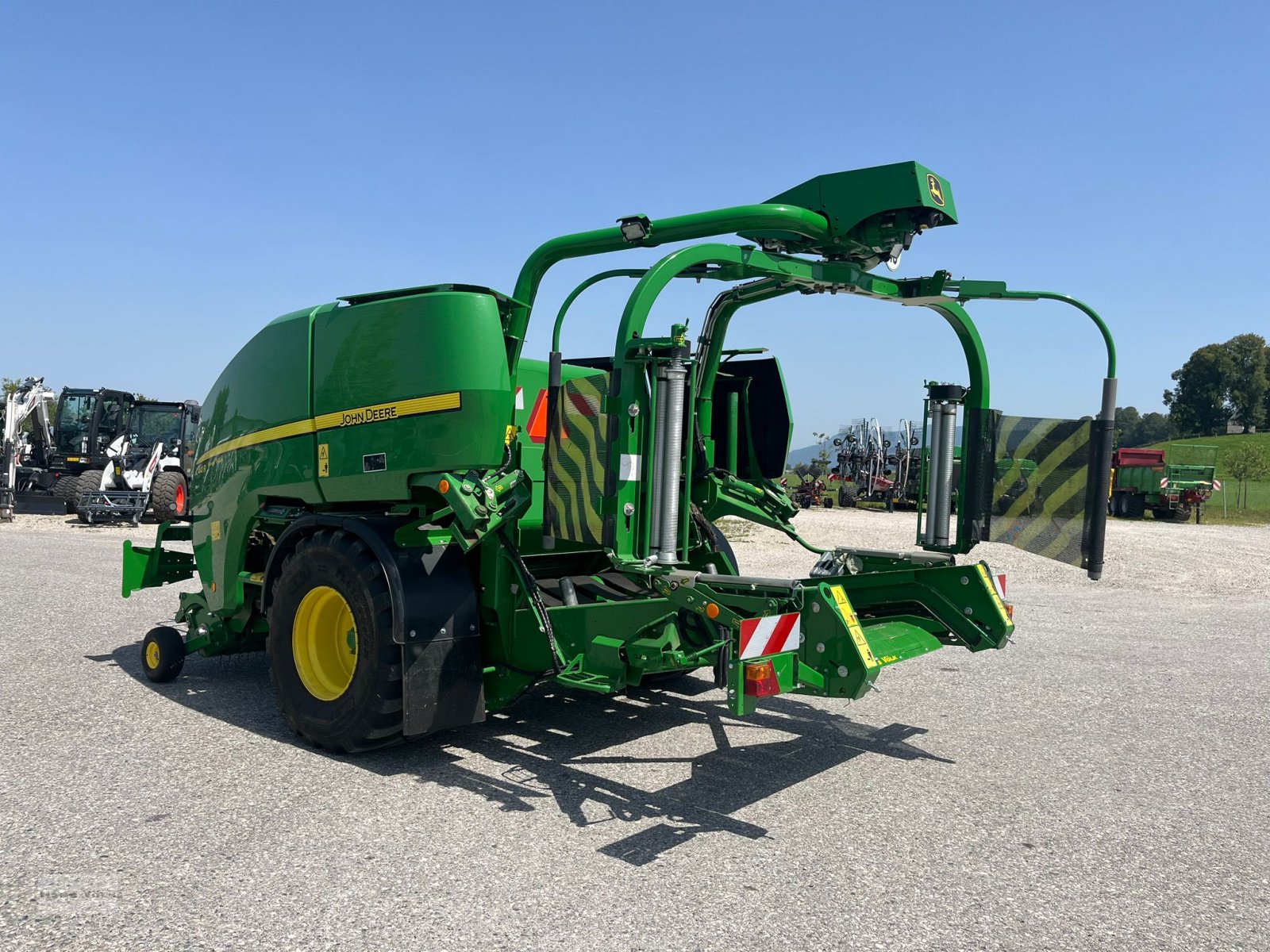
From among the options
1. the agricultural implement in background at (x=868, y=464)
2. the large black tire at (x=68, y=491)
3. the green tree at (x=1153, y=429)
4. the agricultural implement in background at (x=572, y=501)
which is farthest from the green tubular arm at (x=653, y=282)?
the green tree at (x=1153, y=429)

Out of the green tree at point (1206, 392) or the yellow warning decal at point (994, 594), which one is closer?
the yellow warning decal at point (994, 594)

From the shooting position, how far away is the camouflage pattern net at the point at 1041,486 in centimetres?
537

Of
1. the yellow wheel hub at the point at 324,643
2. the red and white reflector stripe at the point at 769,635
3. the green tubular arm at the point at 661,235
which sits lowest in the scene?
the yellow wheel hub at the point at 324,643

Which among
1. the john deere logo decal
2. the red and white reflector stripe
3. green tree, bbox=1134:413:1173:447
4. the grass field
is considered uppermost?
green tree, bbox=1134:413:1173:447

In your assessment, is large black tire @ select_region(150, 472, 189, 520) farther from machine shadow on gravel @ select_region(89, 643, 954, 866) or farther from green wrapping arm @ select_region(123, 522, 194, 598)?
machine shadow on gravel @ select_region(89, 643, 954, 866)

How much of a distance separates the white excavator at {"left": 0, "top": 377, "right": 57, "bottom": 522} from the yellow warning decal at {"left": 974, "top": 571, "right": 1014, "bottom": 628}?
831 inches

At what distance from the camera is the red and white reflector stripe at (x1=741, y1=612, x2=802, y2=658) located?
13.4 ft

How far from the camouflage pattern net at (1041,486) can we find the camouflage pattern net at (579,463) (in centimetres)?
238

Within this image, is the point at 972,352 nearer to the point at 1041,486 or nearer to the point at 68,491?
the point at 1041,486

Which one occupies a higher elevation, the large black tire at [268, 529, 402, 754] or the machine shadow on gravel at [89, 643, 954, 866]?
the large black tire at [268, 529, 402, 754]

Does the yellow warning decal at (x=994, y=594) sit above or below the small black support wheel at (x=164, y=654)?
above

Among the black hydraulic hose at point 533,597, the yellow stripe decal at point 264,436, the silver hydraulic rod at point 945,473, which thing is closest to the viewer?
the black hydraulic hose at point 533,597

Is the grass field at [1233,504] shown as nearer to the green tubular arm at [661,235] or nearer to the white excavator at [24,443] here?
the green tubular arm at [661,235]

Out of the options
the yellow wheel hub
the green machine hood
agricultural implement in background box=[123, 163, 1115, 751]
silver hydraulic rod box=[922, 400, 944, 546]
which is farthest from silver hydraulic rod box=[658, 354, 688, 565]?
the yellow wheel hub
